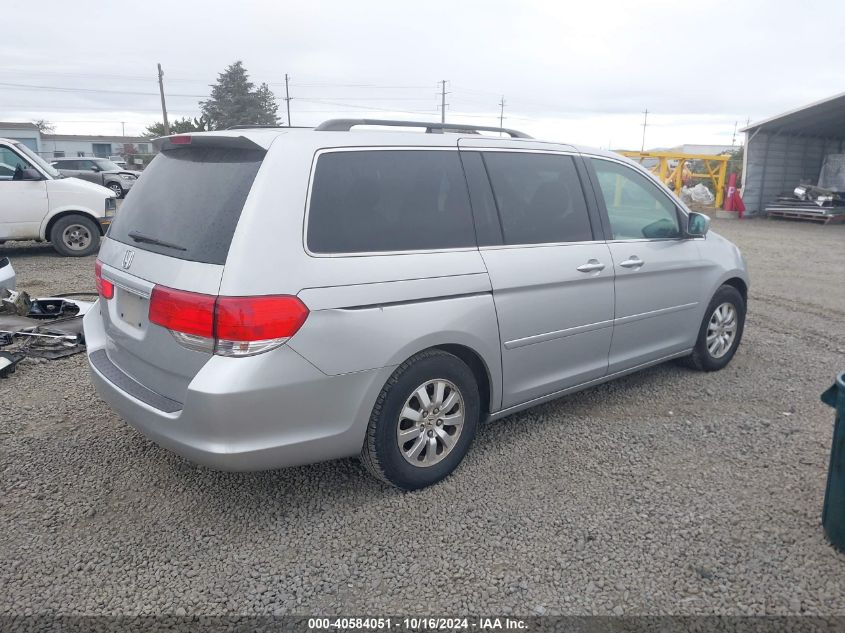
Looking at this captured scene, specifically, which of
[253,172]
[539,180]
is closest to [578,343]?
[539,180]

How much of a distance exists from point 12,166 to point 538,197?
9126 mm

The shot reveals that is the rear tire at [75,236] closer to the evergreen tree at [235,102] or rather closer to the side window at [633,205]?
the side window at [633,205]

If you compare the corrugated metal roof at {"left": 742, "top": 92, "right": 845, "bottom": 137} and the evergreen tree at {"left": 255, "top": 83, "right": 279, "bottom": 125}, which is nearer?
the corrugated metal roof at {"left": 742, "top": 92, "right": 845, "bottom": 137}

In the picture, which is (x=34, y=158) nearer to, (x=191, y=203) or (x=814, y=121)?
(x=191, y=203)

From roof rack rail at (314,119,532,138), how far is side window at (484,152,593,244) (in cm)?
27

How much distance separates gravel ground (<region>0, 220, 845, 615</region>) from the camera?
2629 millimetres

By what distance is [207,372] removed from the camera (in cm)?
269

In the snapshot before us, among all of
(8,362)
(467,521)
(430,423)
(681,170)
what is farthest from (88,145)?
(467,521)

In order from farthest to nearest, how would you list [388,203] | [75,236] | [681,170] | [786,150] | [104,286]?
[786,150] → [681,170] → [75,236] → [104,286] → [388,203]

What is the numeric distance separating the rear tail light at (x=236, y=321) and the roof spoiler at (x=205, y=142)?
725 mm

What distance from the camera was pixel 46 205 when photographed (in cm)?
1006

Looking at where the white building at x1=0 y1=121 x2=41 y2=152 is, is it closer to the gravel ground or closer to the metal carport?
the metal carport

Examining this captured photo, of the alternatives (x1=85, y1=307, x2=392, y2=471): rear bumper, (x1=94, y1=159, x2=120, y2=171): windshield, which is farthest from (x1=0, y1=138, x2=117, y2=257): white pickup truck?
(x1=94, y1=159, x2=120, y2=171): windshield

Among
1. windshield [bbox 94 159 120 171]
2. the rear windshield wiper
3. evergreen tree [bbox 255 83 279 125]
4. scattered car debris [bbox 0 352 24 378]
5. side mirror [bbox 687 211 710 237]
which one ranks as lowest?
scattered car debris [bbox 0 352 24 378]
